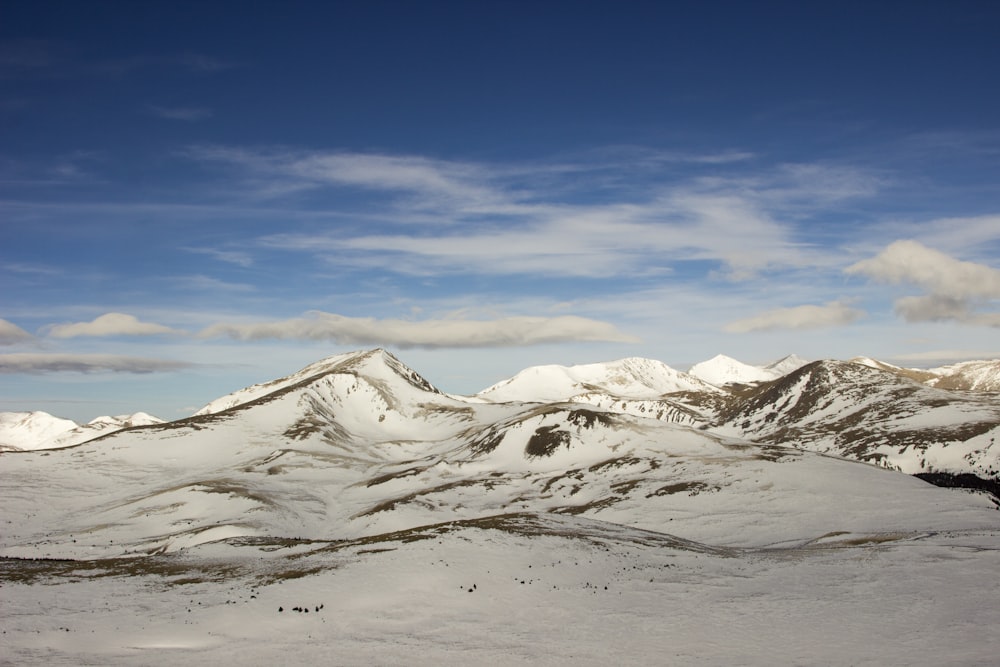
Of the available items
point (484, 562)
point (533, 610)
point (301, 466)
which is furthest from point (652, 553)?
point (301, 466)

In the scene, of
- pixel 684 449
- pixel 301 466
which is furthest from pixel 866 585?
pixel 301 466

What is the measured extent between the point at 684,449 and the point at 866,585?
446 ft

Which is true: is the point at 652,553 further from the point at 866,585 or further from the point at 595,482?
the point at 595,482

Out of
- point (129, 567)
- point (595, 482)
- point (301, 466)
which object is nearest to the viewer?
point (129, 567)

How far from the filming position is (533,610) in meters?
38.4

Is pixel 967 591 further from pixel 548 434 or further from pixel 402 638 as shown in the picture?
pixel 548 434

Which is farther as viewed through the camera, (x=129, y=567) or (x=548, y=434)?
(x=548, y=434)

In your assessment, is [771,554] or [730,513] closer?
[771,554]

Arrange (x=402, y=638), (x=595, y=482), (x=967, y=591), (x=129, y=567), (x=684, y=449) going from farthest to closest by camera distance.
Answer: (x=684, y=449), (x=595, y=482), (x=129, y=567), (x=967, y=591), (x=402, y=638)

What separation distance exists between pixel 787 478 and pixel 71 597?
348ft

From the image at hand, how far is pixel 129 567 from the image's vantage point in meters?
54.5

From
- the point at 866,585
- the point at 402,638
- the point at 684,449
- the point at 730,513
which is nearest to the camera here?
the point at 402,638

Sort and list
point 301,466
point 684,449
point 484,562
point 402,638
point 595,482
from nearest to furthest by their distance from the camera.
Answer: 1. point 402,638
2. point 484,562
3. point 595,482
4. point 684,449
5. point 301,466

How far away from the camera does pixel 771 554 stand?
57562 millimetres
